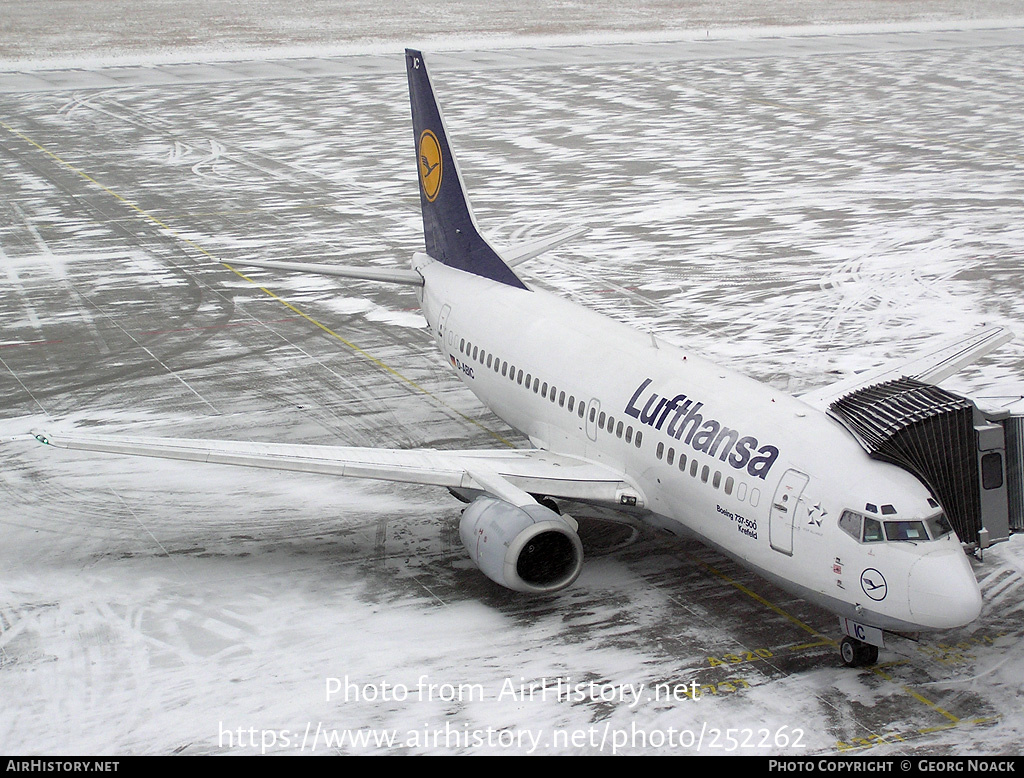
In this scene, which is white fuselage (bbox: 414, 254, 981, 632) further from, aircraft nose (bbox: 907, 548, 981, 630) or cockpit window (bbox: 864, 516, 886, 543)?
cockpit window (bbox: 864, 516, 886, 543)

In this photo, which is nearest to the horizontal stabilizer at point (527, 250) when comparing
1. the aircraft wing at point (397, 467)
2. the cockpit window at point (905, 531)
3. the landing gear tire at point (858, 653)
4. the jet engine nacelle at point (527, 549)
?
the aircraft wing at point (397, 467)

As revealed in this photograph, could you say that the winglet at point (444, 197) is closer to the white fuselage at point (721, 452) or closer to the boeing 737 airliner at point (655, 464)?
the boeing 737 airliner at point (655, 464)

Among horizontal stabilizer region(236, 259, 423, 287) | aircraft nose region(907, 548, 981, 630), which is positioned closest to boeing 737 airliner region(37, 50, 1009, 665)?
aircraft nose region(907, 548, 981, 630)

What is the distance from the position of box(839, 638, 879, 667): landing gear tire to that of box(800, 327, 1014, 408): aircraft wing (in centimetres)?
658

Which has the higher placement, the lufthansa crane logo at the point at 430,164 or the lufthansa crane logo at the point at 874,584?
the lufthansa crane logo at the point at 430,164

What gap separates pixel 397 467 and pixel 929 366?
40.6ft

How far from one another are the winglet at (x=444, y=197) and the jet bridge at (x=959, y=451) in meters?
12.4

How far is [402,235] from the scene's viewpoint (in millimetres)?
50250

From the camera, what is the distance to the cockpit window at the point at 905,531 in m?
18.1

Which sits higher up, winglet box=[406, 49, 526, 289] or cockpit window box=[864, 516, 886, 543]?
winglet box=[406, 49, 526, 289]

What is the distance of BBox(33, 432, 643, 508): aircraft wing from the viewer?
2225 cm

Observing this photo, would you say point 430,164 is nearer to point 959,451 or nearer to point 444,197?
point 444,197
